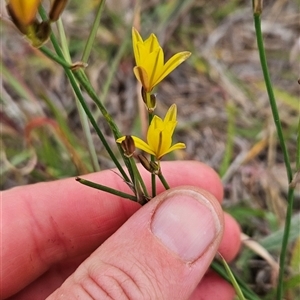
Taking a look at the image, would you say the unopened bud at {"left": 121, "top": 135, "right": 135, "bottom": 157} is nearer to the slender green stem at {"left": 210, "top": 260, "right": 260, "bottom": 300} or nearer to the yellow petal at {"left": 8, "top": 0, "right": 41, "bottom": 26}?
the yellow petal at {"left": 8, "top": 0, "right": 41, "bottom": 26}

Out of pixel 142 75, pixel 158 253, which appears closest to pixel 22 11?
pixel 142 75

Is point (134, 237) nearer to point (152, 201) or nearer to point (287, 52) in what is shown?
point (152, 201)

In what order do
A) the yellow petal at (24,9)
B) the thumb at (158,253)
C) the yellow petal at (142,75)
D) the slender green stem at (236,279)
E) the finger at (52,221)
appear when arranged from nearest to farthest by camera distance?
the yellow petal at (24,9)
the yellow petal at (142,75)
the thumb at (158,253)
the slender green stem at (236,279)
the finger at (52,221)

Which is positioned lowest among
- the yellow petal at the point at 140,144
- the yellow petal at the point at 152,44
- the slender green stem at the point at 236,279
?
the slender green stem at the point at 236,279

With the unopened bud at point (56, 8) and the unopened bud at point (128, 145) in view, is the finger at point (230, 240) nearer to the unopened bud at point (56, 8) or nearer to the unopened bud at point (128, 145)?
the unopened bud at point (128, 145)

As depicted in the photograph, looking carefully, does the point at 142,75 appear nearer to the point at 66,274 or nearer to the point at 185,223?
the point at 185,223

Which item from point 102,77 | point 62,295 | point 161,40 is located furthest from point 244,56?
point 62,295

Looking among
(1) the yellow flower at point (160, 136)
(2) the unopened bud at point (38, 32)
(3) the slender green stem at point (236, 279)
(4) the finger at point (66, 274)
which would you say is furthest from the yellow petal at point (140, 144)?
(4) the finger at point (66, 274)
